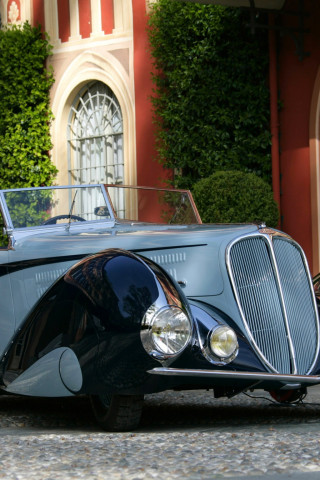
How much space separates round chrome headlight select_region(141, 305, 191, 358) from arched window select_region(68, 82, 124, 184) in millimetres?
10160

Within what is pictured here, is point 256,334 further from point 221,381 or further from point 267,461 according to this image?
point 267,461

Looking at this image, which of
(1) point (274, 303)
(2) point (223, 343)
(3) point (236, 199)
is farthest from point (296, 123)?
(2) point (223, 343)

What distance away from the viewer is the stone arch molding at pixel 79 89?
46.4 feet

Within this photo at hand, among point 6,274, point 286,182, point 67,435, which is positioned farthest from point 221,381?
point 286,182

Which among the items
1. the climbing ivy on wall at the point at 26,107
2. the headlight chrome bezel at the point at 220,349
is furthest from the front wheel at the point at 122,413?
the climbing ivy on wall at the point at 26,107

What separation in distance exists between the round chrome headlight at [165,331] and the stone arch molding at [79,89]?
9.57 metres

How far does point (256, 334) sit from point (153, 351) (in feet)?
2.34

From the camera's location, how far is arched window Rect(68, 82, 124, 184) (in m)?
14.7

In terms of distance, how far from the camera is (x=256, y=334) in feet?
16.2

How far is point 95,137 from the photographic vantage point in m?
15.1

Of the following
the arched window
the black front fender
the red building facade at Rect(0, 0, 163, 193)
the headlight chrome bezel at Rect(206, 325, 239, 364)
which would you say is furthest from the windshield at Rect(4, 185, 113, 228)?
the arched window

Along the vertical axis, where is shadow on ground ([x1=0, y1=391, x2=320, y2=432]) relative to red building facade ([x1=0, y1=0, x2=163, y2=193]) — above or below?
below

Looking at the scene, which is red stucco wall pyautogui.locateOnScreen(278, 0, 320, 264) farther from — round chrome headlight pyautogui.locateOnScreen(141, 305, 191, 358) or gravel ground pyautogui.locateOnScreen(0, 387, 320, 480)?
round chrome headlight pyautogui.locateOnScreen(141, 305, 191, 358)

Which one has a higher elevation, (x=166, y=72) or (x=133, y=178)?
(x=166, y=72)
